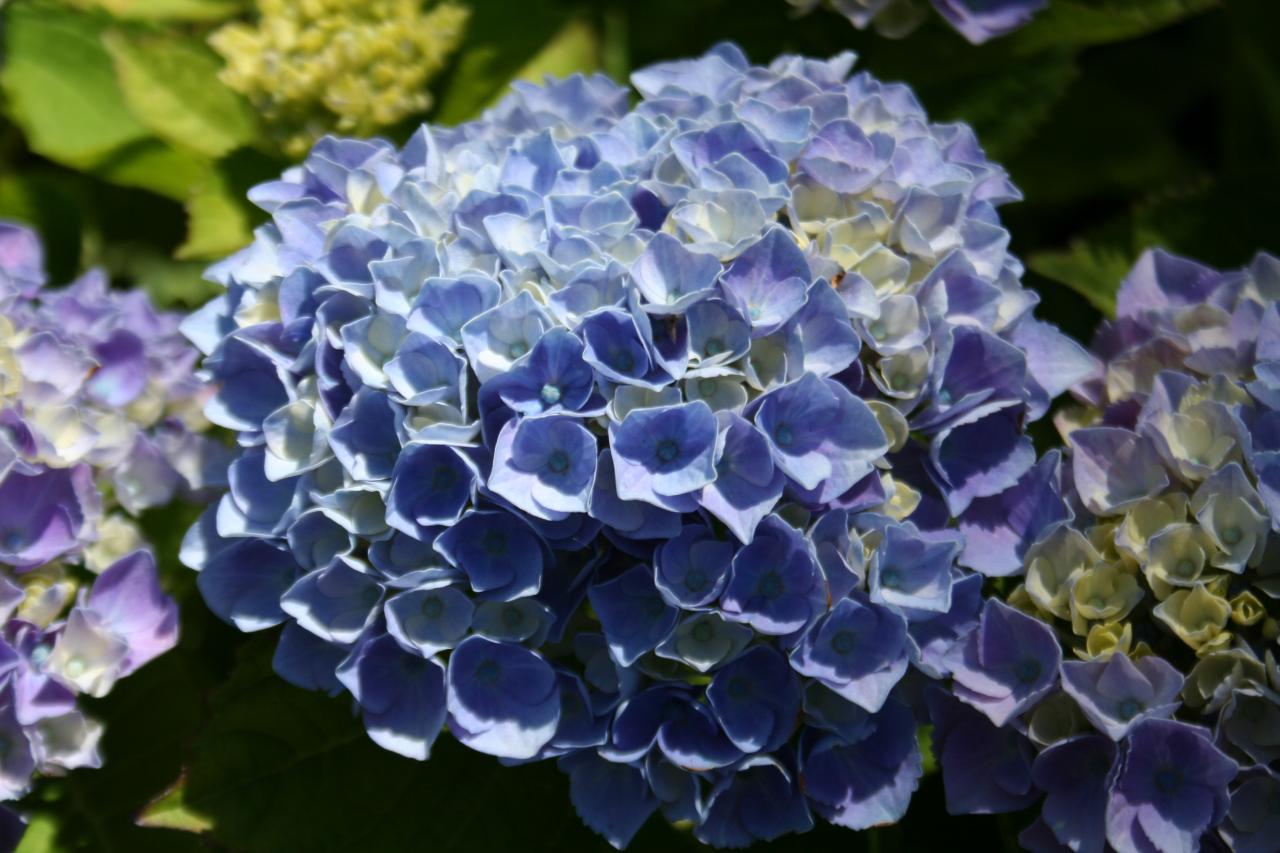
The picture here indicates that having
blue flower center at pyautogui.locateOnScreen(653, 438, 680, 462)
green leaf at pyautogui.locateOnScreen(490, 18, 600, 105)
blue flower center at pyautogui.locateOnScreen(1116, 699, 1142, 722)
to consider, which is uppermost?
blue flower center at pyautogui.locateOnScreen(653, 438, 680, 462)

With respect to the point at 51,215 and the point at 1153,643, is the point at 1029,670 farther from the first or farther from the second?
the point at 51,215

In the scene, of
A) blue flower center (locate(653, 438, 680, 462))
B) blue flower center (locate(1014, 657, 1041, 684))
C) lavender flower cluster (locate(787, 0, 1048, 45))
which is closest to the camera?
blue flower center (locate(653, 438, 680, 462))

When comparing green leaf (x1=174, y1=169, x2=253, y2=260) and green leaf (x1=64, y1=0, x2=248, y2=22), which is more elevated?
green leaf (x1=64, y1=0, x2=248, y2=22)

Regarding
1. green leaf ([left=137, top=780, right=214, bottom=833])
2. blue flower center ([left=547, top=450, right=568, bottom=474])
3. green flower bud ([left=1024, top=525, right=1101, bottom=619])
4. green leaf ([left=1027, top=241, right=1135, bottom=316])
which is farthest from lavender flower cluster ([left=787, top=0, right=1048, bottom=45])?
green leaf ([left=137, top=780, right=214, bottom=833])

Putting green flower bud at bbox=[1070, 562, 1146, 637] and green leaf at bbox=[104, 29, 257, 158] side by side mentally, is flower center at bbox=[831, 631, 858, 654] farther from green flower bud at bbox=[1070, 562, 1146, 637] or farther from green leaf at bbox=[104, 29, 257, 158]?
green leaf at bbox=[104, 29, 257, 158]

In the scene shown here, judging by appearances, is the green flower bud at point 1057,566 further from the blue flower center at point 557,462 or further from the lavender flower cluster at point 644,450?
the blue flower center at point 557,462

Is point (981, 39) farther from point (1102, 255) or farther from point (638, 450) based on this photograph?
point (638, 450)

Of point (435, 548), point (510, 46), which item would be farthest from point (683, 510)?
point (510, 46)
